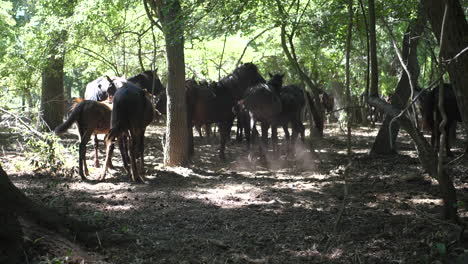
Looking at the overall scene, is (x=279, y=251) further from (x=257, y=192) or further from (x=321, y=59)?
(x=321, y=59)

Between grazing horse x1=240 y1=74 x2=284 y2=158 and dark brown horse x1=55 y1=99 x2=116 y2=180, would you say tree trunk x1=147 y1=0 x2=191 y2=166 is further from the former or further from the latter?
grazing horse x1=240 y1=74 x2=284 y2=158

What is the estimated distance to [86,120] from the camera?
9.80 meters

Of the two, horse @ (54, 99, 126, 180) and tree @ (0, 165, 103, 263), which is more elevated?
horse @ (54, 99, 126, 180)

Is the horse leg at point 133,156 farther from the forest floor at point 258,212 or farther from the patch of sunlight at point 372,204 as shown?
the patch of sunlight at point 372,204

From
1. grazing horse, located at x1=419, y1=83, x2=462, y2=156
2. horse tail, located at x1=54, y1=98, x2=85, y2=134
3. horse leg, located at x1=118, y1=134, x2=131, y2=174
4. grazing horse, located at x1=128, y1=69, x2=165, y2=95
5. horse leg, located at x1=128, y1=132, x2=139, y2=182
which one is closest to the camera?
horse leg, located at x1=128, y1=132, x2=139, y2=182

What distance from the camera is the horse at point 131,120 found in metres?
9.05

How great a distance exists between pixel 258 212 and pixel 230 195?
1329 mm

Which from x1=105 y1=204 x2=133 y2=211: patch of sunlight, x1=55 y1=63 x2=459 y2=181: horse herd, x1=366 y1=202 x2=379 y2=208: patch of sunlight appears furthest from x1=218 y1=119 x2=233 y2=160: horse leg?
x1=366 y1=202 x2=379 y2=208: patch of sunlight

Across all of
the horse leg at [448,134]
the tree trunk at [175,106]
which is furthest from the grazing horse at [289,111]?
the horse leg at [448,134]

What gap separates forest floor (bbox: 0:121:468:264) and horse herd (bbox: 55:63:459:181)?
2.24 feet

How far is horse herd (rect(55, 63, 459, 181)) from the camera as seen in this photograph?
9.33 metres

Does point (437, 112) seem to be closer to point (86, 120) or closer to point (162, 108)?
point (162, 108)

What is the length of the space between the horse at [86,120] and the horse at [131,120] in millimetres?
529

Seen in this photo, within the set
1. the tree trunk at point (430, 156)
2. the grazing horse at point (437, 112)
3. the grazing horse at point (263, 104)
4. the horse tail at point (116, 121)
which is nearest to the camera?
the tree trunk at point (430, 156)
